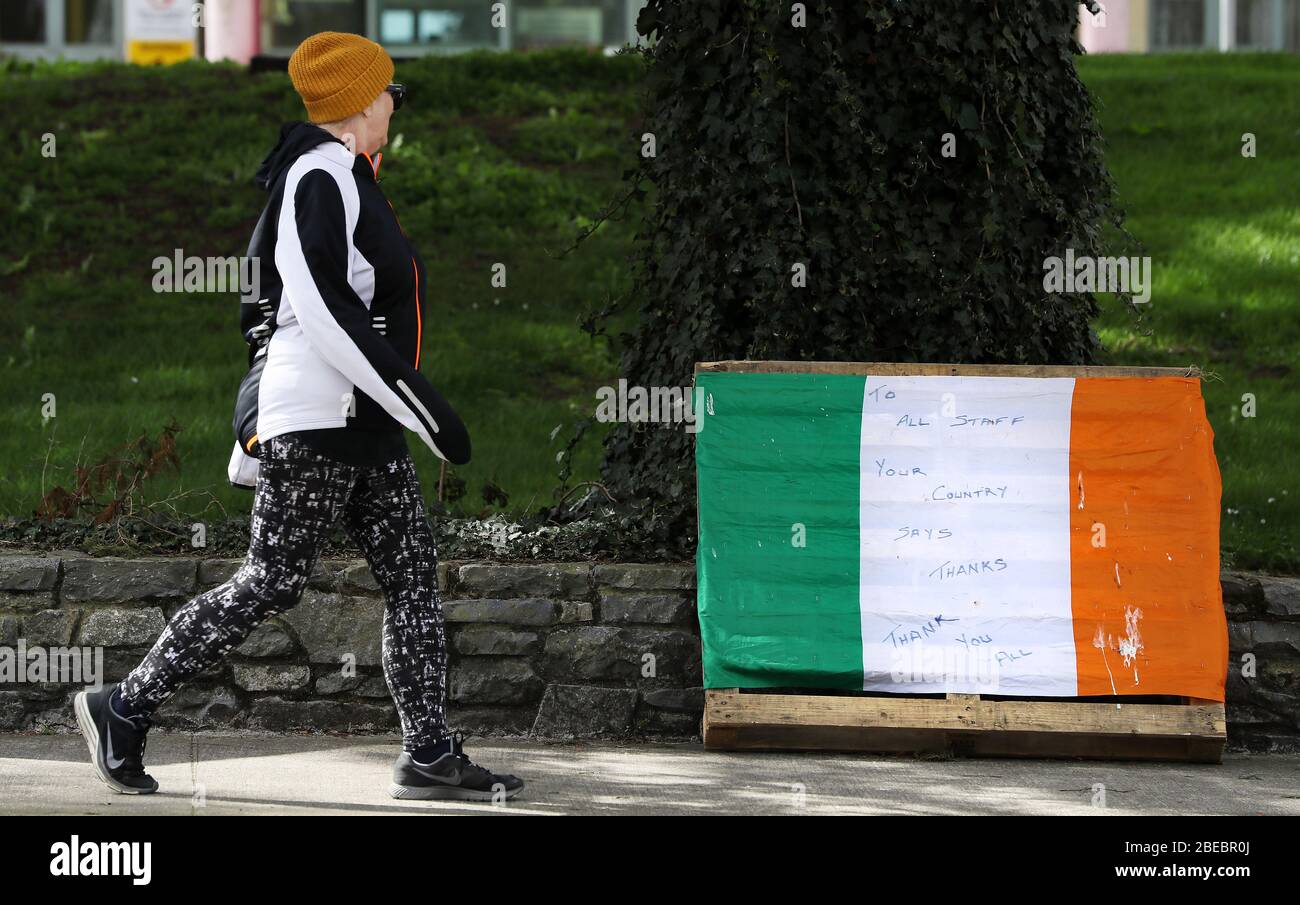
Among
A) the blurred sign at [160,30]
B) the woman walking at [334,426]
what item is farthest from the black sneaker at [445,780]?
the blurred sign at [160,30]

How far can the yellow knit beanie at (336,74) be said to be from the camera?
450 cm

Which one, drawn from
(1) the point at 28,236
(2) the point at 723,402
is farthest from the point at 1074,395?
(1) the point at 28,236

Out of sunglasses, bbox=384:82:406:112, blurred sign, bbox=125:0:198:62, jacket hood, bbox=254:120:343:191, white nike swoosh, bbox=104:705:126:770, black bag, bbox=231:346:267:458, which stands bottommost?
white nike swoosh, bbox=104:705:126:770

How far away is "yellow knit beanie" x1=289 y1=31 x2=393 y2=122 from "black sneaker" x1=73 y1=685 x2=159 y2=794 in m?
1.76

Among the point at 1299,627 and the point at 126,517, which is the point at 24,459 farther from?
the point at 1299,627

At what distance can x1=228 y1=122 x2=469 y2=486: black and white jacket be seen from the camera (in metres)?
4.31

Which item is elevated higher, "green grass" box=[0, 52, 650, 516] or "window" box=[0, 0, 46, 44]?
"window" box=[0, 0, 46, 44]

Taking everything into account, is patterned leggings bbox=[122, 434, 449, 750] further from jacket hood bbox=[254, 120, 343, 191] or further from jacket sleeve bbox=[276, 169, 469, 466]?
jacket hood bbox=[254, 120, 343, 191]

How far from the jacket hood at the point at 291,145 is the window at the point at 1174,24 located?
747 inches

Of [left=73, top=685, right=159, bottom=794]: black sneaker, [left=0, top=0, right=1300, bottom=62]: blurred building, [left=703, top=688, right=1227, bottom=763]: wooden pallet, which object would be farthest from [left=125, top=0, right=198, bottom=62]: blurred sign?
[left=73, top=685, right=159, bottom=794]: black sneaker

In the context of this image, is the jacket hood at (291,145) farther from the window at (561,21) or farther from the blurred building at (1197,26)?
the blurred building at (1197,26)

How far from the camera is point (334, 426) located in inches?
172

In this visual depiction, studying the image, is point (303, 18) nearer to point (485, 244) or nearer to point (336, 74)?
point (485, 244)

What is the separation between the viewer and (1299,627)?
19.1ft
